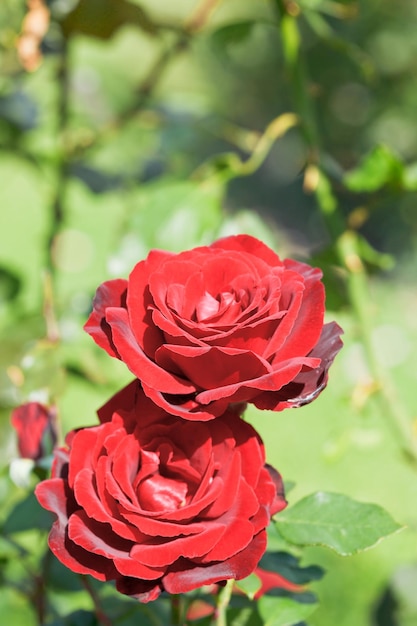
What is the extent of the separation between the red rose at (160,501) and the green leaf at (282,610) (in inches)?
5.3

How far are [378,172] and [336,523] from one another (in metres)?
0.46

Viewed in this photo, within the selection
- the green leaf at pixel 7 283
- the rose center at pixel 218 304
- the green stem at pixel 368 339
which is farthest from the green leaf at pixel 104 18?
the rose center at pixel 218 304

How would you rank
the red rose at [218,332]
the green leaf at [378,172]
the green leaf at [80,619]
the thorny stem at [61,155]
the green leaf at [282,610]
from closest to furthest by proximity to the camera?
1. the red rose at [218,332]
2. the green leaf at [282,610]
3. the green leaf at [80,619]
4. the green leaf at [378,172]
5. the thorny stem at [61,155]

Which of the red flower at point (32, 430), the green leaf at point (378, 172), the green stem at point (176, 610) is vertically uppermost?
the green leaf at point (378, 172)

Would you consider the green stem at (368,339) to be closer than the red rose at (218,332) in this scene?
No

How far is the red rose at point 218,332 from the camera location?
1.49 feet

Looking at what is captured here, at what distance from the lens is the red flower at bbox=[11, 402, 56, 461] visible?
2.17ft

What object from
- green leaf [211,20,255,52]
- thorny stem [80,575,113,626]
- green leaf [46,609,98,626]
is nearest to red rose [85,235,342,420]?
thorny stem [80,575,113,626]

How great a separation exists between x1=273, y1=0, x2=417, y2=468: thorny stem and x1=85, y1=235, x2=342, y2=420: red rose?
453 mm

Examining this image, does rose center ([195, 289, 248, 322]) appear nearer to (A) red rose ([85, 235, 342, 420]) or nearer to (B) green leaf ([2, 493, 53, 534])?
(A) red rose ([85, 235, 342, 420])

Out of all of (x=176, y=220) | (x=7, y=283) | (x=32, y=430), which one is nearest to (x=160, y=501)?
(x=32, y=430)

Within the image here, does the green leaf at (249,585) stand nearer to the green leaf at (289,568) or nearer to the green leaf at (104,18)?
the green leaf at (289,568)

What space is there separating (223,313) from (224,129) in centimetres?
82

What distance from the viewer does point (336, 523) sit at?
0.53m
